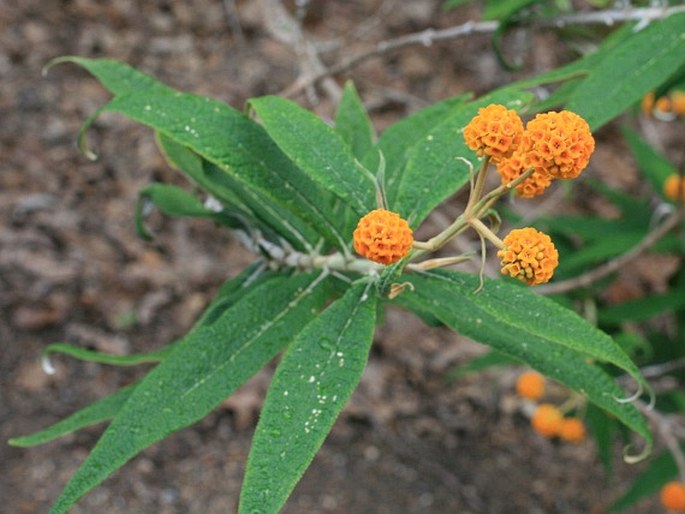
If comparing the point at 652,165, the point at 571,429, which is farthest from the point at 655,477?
the point at 652,165

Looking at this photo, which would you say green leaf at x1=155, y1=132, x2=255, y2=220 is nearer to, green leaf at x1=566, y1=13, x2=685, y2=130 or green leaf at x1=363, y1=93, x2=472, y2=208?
green leaf at x1=363, y1=93, x2=472, y2=208

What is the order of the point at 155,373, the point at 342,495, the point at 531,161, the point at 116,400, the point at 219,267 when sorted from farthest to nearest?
the point at 219,267
the point at 342,495
the point at 116,400
the point at 155,373
the point at 531,161

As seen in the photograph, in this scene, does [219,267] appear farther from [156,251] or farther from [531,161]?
[531,161]

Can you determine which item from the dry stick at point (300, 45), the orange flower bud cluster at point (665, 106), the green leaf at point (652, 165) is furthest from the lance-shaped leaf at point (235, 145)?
the green leaf at point (652, 165)

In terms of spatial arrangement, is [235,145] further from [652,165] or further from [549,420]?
[652,165]

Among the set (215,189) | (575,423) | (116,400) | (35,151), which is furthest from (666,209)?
(35,151)

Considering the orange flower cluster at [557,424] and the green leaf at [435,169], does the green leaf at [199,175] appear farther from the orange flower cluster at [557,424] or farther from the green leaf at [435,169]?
the orange flower cluster at [557,424]
